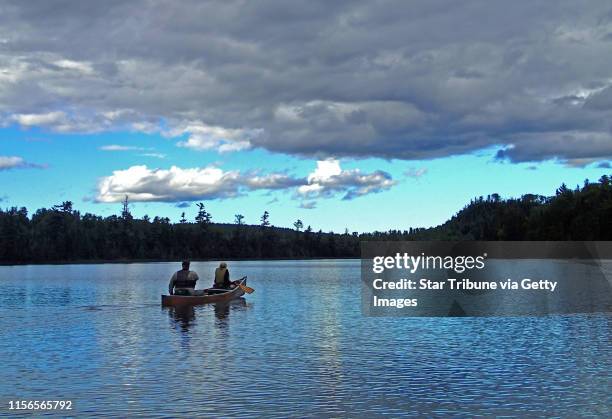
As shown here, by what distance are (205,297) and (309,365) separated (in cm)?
3173

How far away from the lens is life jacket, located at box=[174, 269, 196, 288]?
59.7 meters

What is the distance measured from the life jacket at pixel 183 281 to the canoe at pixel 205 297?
1159 millimetres

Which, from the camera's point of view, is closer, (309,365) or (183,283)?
(309,365)

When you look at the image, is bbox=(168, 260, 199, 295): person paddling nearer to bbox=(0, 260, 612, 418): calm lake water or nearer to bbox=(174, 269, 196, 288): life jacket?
bbox=(174, 269, 196, 288): life jacket

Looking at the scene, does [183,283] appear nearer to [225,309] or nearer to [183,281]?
[183,281]

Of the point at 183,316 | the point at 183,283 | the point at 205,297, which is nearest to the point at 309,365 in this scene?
the point at 183,316

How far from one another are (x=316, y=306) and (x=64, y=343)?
89.9ft

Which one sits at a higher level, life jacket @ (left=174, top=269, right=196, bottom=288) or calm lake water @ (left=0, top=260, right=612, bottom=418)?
life jacket @ (left=174, top=269, right=196, bottom=288)

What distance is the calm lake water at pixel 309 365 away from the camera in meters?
22.7

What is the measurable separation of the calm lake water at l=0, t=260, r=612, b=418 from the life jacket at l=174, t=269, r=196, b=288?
23.1ft

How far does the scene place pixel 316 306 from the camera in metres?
61.3

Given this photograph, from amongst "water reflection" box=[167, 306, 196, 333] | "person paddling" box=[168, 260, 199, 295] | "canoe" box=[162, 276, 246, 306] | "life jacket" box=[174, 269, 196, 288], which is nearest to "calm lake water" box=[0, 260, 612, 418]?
"water reflection" box=[167, 306, 196, 333]

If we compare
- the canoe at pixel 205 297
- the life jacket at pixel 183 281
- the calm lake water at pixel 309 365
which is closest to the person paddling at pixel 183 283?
the life jacket at pixel 183 281

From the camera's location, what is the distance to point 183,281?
59719 millimetres
